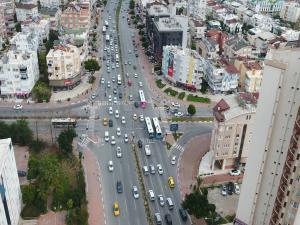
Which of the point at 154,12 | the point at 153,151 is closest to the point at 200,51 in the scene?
the point at 154,12

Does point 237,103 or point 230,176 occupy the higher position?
point 237,103

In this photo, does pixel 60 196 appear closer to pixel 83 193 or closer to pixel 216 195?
pixel 83 193

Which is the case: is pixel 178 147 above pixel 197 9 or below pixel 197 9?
below

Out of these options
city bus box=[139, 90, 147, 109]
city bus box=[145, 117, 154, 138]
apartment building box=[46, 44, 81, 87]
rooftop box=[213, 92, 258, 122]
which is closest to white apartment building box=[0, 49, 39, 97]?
apartment building box=[46, 44, 81, 87]

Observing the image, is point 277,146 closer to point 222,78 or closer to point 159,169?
point 159,169

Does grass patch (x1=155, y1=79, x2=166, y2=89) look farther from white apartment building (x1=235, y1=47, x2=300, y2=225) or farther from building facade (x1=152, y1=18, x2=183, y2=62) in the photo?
white apartment building (x1=235, y1=47, x2=300, y2=225)

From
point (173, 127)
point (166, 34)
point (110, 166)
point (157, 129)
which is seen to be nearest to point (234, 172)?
point (173, 127)
